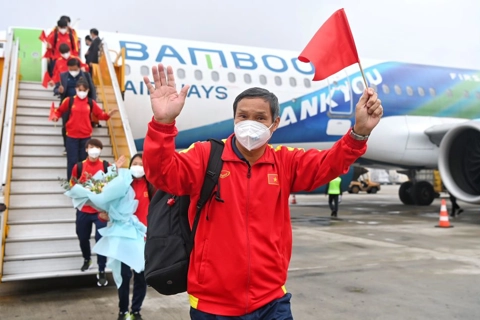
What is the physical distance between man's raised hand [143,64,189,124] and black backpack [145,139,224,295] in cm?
32

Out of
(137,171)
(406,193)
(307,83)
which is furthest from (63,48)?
(406,193)

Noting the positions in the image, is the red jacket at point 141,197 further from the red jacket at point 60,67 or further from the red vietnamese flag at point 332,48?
the red jacket at point 60,67

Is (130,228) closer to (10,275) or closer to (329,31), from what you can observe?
(10,275)

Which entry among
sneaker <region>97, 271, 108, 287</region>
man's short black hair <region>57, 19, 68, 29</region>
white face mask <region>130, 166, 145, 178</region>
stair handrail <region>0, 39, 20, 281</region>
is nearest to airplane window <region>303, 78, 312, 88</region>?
man's short black hair <region>57, 19, 68, 29</region>

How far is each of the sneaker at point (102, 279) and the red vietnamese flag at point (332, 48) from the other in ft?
10.7

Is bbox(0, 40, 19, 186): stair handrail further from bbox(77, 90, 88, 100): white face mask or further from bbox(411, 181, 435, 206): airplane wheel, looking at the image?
bbox(411, 181, 435, 206): airplane wheel

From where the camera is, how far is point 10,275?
184 inches

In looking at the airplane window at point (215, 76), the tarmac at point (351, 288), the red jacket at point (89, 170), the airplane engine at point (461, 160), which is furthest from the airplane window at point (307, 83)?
the red jacket at point (89, 170)

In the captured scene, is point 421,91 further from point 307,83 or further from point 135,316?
point 135,316

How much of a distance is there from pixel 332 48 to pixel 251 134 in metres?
0.69

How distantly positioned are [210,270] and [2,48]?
8807 mm

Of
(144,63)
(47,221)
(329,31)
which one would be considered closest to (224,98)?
(144,63)

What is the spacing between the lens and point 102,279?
497 cm

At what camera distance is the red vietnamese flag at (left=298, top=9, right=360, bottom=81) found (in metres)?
2.48
